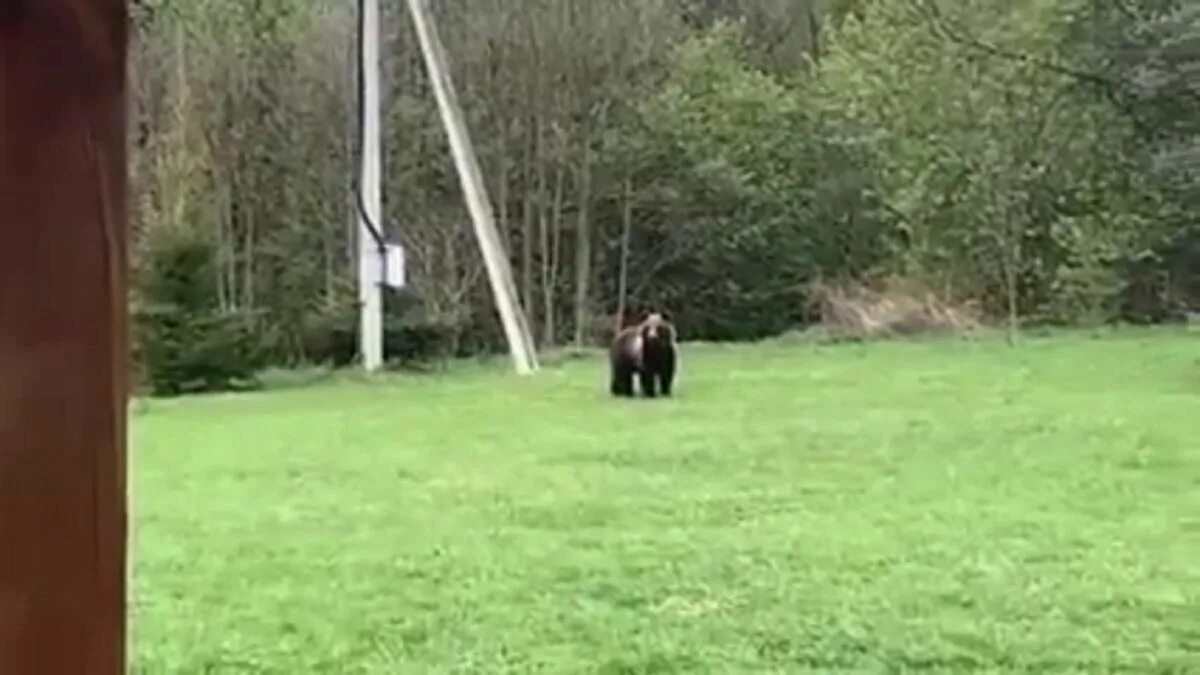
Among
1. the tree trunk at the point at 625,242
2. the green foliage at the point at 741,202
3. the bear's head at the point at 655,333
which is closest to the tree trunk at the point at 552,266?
the tree trunk at the point at 625,242

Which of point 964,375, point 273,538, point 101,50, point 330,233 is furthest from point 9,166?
point 330,233

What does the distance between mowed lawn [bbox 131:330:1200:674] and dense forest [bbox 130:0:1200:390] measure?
458 centimetres

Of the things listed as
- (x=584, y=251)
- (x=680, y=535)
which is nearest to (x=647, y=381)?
(x=680, y=535)

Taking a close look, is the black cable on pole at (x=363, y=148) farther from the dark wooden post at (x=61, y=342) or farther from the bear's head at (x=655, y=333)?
the dark wooden post at (x=61, y=342)

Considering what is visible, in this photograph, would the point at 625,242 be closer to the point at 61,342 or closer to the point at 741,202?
the point at 741,202

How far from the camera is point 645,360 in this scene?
419 inches

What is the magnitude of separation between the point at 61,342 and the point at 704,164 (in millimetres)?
16026

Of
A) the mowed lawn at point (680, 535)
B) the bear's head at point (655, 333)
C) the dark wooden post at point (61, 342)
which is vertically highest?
the dark wooden post at point (61, 342)

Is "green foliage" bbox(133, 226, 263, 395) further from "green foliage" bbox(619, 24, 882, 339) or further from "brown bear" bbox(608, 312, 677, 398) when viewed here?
"green foliage" bbox(619, 24, 882, 339)

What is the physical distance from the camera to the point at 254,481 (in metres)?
7.00

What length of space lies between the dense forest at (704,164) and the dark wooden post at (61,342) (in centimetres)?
1334

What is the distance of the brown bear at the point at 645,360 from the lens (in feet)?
34.7

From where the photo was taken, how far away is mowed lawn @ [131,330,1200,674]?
3947 mm

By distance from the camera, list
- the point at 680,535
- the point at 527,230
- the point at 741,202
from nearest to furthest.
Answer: the point at 680,535
the point at 527,230
the point at 741,202
